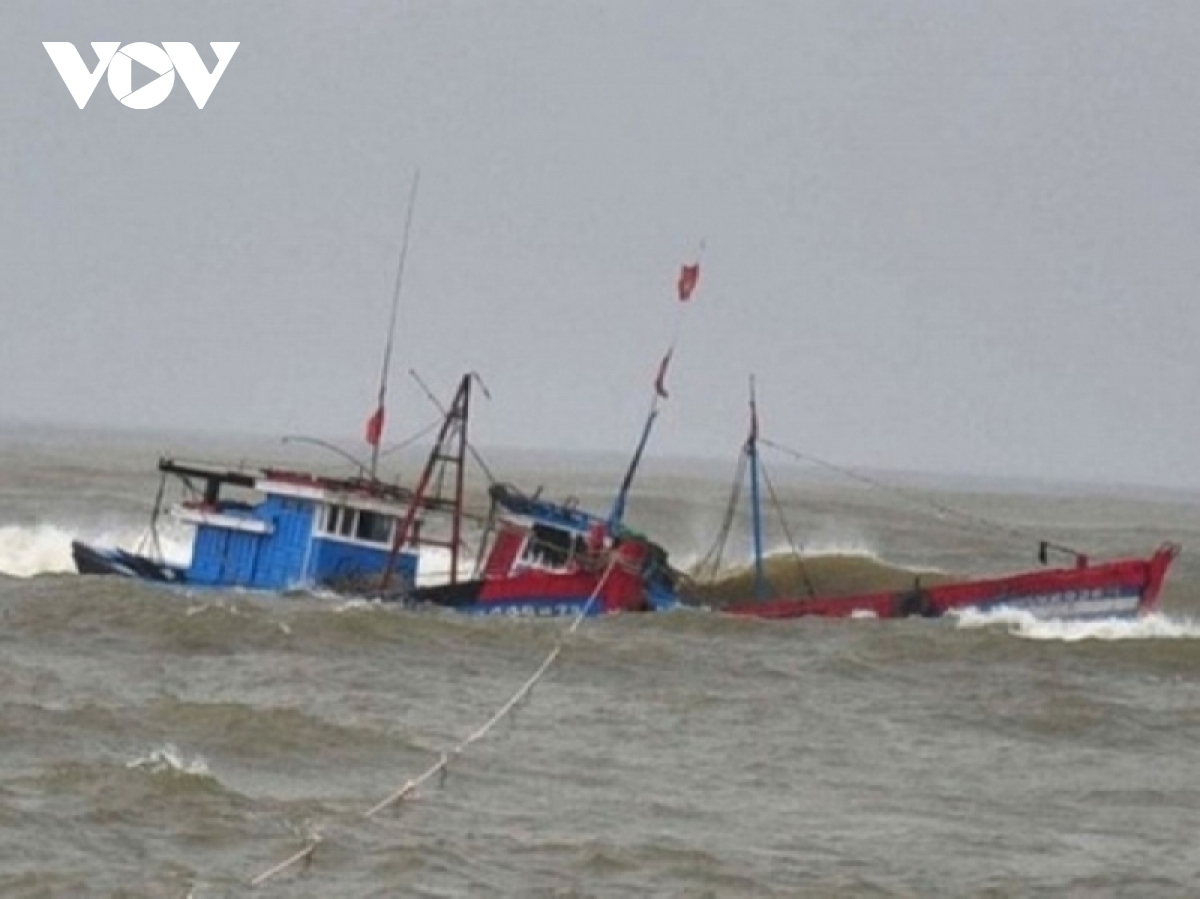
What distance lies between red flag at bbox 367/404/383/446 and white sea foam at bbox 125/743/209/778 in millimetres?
18500

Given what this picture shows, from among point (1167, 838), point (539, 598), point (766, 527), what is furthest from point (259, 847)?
point (766, 527)

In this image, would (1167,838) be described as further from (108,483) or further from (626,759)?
(108,483)

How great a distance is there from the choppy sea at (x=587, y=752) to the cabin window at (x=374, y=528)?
2.46 meters

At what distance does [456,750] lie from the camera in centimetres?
2666

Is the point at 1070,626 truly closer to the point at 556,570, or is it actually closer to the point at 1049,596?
the point at 1049,596

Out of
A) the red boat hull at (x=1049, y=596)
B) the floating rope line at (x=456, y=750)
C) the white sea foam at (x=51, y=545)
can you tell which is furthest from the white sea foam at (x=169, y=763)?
the white sea foam at (x=51, y=545)

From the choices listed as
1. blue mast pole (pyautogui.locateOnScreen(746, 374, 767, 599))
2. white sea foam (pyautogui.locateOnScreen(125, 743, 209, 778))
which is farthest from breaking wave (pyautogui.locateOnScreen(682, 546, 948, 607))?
white sea foam (pyautogui.locateOnScreen(125, 743, 209, 778))

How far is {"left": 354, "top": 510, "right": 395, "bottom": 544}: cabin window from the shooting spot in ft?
141

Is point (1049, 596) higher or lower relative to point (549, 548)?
higher

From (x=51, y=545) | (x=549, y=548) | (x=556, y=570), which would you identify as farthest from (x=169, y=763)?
(x=51, y=545)

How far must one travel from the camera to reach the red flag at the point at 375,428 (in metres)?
43.9

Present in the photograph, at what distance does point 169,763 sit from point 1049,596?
2164cm

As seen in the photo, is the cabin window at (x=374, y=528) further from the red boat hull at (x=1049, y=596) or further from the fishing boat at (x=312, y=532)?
the red boat hull at (x=1049, y=596)

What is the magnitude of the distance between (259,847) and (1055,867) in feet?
21.0
